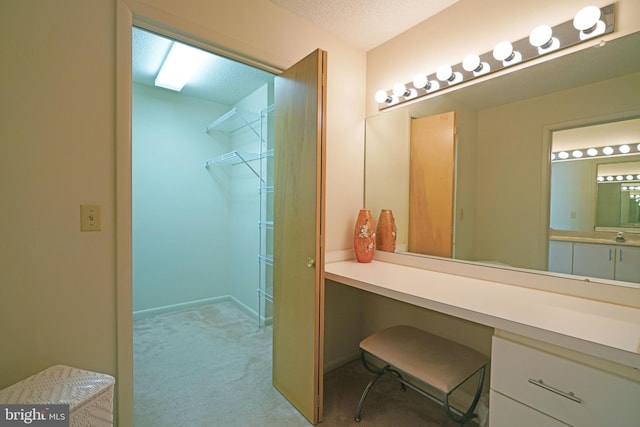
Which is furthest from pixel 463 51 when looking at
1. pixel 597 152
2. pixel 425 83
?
pixel 597 152

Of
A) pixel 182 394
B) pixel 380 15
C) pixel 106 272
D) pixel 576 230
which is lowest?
pixel 182 394

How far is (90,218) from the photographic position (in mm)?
1223

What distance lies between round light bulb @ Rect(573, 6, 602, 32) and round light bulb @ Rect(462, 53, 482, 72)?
0.41 metres

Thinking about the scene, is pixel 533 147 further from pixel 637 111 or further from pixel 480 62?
pixel 480 62

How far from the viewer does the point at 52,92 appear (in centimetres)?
114

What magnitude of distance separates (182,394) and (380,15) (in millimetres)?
2736

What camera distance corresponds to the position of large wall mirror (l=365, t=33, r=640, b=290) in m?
1.24

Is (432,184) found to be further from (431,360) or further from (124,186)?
(124,186)

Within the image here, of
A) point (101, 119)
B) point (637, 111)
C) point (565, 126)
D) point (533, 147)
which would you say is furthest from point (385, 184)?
point (101, 119)

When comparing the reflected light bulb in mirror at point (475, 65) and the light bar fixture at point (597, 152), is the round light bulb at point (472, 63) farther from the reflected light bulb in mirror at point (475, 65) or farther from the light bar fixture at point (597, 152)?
the light bar fixture at point (597, 152)

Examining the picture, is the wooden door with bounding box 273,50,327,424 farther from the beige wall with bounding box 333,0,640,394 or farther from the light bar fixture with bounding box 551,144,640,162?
the light bar fixture with bounding box 551,144,640,162

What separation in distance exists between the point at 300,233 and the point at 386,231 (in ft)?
2.44

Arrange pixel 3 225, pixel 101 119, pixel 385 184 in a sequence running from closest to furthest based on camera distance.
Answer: pixel 3 225 < pixel 101 119 < pixel 385 184

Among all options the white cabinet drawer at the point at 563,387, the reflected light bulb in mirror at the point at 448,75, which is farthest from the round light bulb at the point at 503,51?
the white cabinet drawer at the point at 563,387
